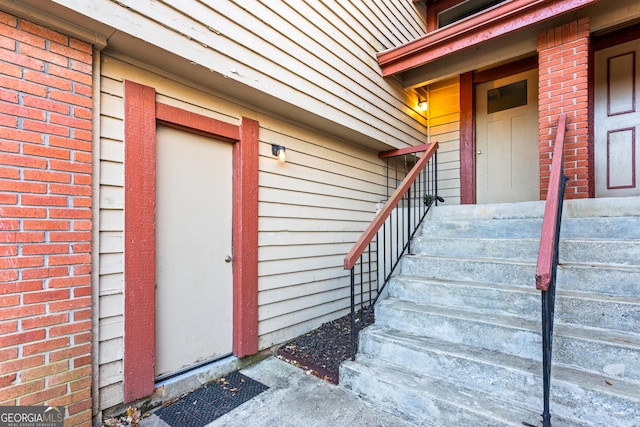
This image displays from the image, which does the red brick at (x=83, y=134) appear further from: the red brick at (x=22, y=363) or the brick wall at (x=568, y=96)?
the brick wall at (x=568, y=96)

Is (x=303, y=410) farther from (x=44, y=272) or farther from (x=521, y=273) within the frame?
(x=521, y=273)

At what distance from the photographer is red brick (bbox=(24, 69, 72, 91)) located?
1674 mm

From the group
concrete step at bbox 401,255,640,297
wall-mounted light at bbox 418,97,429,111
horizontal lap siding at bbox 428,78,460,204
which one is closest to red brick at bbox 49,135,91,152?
concrete step at bbox 401,255,640,297

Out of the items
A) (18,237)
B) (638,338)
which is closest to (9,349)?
(18,237)

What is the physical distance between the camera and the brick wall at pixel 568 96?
3051mm

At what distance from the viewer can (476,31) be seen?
3.48m

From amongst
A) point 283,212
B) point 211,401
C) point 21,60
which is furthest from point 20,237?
point 283,212

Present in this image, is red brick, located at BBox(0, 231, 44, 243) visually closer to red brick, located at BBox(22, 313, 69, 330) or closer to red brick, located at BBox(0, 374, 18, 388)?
red brick, located at BBox(22, 313, 69, 330)

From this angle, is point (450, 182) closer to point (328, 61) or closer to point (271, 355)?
point (328, 61)

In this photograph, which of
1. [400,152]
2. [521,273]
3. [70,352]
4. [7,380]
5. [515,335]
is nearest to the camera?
[7,380]

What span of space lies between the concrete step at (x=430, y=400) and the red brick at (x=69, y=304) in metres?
1.78

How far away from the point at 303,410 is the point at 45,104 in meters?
2.44

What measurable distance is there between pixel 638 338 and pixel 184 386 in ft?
9.88

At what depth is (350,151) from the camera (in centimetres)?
408
